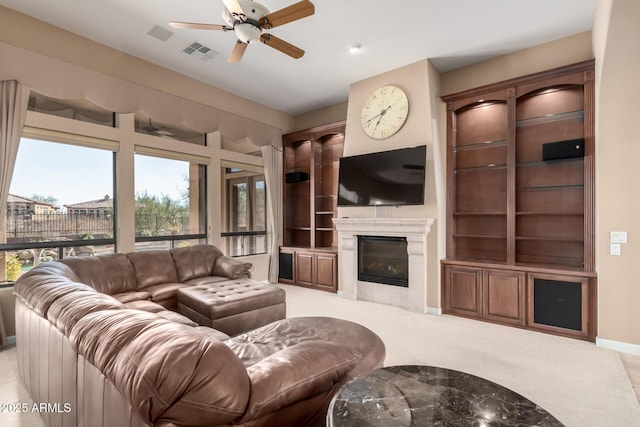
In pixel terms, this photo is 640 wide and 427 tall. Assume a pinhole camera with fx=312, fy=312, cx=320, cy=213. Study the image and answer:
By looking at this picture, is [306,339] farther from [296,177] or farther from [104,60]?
[296,177]

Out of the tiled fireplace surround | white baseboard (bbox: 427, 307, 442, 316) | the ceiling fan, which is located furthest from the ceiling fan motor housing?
white baseboard (bbox: 427, 307, 442, 316)

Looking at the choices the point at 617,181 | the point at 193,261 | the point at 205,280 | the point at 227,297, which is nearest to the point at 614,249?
the point at 617,181

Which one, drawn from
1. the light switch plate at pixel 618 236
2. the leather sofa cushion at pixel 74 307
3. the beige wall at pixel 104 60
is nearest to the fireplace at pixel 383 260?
the light switch plate at pixel 618 236

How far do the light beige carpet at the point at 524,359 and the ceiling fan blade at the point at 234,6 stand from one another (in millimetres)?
3218

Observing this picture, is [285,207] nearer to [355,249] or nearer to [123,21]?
[355,249]

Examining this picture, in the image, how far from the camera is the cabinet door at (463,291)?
12.7 ft

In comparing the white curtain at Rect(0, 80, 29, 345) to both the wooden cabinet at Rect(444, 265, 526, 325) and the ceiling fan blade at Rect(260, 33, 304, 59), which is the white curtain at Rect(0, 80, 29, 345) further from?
the wooden cabinet at Rect(444, 265, 526, 325)

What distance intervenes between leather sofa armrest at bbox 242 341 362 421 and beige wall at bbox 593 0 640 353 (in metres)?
3.09

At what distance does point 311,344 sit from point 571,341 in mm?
3238

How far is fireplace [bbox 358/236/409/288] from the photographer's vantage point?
444 centimetres

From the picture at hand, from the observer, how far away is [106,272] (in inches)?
134

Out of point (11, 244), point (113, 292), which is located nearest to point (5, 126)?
point (11, 244)

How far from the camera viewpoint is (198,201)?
5164 mm

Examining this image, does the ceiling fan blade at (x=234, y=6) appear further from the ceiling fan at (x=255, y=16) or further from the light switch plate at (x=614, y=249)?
the light switch plate at (x=614, y=249)
